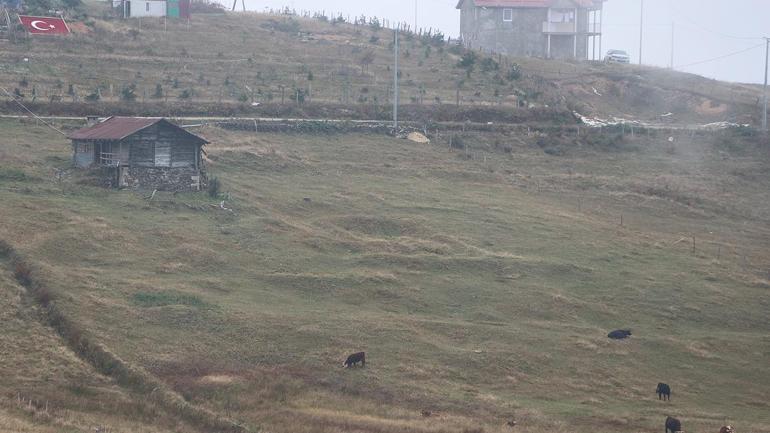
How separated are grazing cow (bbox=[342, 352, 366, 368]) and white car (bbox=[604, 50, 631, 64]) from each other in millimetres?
94763

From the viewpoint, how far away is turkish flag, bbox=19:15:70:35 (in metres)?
96.8

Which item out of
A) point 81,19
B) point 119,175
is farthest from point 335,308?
point 81,19

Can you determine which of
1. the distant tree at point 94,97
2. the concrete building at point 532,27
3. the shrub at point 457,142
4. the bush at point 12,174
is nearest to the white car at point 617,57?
the concrete building at point 532,27

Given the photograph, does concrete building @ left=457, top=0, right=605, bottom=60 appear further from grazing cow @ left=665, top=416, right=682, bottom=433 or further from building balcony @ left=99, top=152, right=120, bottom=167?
grazing cow @ left=665, top=416, right=682, bottom=433

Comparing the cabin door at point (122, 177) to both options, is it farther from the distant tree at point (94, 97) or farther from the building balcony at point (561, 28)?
the building balcony at point (561, 28)

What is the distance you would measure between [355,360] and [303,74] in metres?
62.0

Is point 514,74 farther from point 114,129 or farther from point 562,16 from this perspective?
point 114,129

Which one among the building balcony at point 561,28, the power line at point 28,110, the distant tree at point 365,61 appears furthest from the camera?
the building balcony at point 561,28

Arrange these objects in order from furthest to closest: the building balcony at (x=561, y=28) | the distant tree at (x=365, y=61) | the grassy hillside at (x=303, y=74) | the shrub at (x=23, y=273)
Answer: the building balcony at (x=561, y=28)
the distant tree at (x=365, y=61)
the grassy hillside at (x=303, y=74)
the shrub at (x=23, y=273)

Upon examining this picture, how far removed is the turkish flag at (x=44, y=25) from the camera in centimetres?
9681

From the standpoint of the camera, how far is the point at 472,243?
58375 millimetres

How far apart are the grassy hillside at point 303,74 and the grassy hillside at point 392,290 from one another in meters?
13.4

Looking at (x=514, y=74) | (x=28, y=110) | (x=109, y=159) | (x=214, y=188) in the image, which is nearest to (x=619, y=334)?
(x=214, y=188)

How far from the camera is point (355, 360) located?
3931 centimetres
